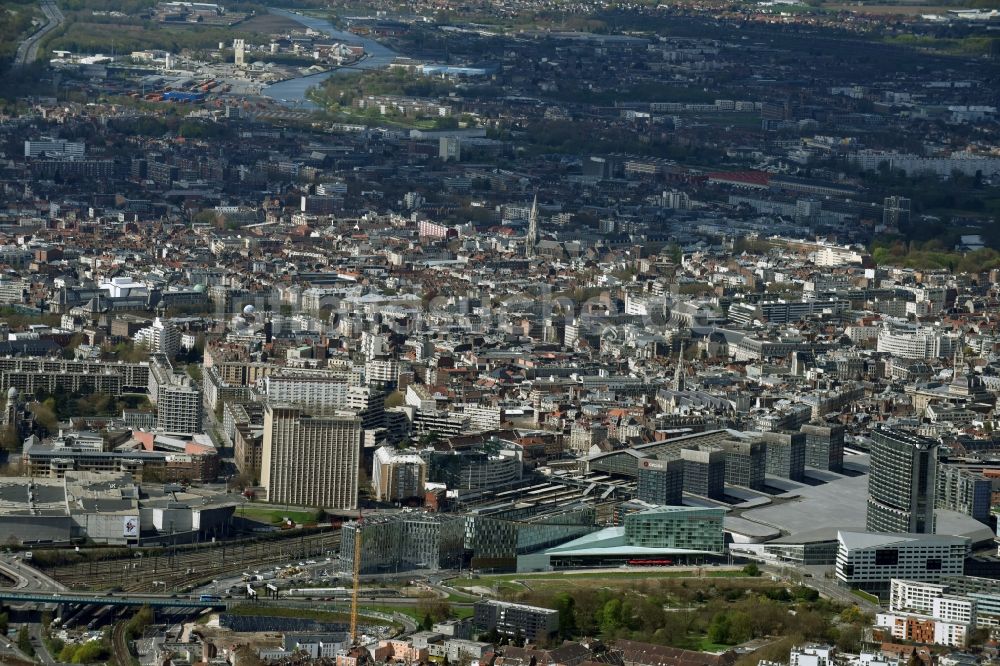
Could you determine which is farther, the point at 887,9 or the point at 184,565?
the point at 887,9

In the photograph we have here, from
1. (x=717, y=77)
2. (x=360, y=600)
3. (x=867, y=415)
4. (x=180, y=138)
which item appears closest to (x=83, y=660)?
(x=360, y=600)

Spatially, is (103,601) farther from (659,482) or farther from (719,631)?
(659,482)

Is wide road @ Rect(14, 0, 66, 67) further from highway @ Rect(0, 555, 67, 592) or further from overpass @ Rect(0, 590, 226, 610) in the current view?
overpass @ Rect(0, 590, 226, 610)

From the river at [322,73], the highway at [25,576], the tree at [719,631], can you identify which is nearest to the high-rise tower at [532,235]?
the river at [322,73]

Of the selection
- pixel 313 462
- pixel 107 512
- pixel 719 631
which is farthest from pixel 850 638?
pixel 107 512

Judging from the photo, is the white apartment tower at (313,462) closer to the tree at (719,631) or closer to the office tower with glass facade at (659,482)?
the office tower with glass facade at (659,482)

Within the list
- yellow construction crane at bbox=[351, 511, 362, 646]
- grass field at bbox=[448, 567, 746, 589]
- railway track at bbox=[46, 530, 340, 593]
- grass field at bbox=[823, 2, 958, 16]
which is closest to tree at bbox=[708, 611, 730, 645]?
grass field at bbox=[448, 567, 746, 589]
